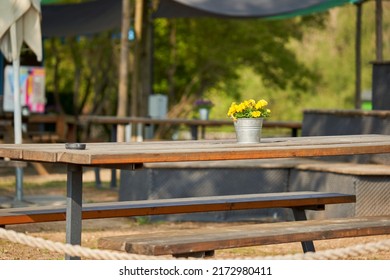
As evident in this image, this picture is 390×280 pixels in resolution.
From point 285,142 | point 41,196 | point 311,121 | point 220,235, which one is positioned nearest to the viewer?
point 220,235

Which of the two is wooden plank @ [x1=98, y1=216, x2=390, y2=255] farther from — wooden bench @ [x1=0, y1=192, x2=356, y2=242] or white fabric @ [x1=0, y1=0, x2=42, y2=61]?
white fabric @ [x1=0, y1=0, x2=42, y2=61]

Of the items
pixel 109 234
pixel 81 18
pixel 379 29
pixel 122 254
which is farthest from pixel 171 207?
pixel 81 18

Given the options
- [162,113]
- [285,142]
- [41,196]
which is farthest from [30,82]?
[285,142]

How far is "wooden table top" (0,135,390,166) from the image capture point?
4.70 meters

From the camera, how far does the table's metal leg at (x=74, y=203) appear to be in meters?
5.06

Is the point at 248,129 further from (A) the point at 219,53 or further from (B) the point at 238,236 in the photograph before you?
(A) the point at 219,53

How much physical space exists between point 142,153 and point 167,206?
1.32 metres

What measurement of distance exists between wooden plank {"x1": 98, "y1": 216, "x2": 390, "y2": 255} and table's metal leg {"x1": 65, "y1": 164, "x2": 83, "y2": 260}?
34 centimetres

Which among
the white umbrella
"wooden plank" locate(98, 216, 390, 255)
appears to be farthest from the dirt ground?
the white umbrella

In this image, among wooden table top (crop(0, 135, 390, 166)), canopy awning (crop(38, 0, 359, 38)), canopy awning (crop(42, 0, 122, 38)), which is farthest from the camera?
canopy awning (crop(42, 0, 122, 38))

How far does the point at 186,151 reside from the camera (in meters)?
4.97
